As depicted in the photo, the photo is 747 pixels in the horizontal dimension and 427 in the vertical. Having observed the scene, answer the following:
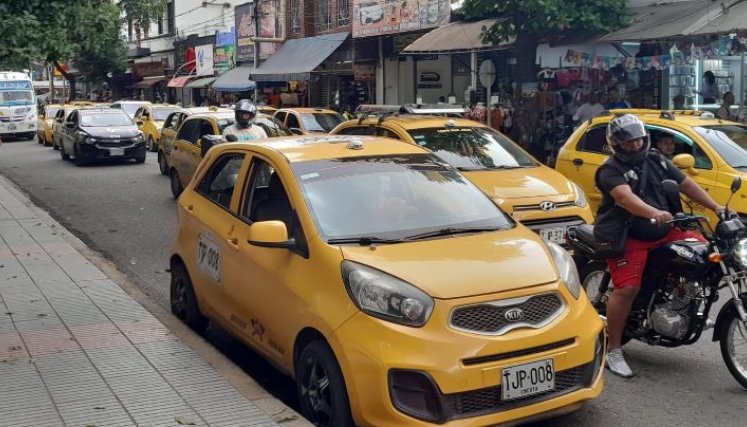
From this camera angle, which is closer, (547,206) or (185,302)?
(185,302)

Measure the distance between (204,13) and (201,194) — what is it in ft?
127

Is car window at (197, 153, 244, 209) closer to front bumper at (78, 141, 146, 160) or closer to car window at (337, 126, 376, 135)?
car window at (337, 126, 376, 135)

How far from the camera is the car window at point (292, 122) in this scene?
18252mm

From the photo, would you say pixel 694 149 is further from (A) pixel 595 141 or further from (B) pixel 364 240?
(B) pixel 364 240

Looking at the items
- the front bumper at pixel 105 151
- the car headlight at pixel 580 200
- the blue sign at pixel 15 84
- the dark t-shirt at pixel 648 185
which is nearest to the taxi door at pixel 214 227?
the dark t-shirt at pixel 648 185

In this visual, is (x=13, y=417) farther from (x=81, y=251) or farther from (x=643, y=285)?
(x=81, y=251)

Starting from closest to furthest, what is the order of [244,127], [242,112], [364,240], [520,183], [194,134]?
[364,240]
[520,183]
[242,112]
[244,127]
[194,134]

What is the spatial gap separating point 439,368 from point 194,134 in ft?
37.1

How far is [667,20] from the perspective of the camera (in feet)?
50.3

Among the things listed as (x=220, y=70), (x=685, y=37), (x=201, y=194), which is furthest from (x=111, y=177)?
(x=220, y=70)

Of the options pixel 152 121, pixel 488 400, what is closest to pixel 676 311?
pixel 488 400

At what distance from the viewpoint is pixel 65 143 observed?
23938mm

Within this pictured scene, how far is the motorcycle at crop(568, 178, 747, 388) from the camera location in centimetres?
529

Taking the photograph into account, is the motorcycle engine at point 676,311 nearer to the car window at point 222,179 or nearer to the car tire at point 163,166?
the car window at point 222,179
